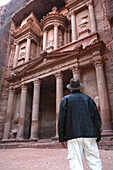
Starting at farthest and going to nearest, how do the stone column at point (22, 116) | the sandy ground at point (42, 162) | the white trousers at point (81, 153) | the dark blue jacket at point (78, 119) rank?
the stone column at point (22, 116) < the sandy ground at point (42, 162) < the dark blue jacket at point (78, 119) < the white trousers at point (81, 153)

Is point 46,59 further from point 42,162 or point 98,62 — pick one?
point 42,162

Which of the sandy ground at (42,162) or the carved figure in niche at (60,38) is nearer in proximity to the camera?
the sandy ground at (42,162)

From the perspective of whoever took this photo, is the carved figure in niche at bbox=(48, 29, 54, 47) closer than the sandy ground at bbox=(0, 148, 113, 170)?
No

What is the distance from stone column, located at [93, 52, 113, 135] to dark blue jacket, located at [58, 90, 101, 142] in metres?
6.99

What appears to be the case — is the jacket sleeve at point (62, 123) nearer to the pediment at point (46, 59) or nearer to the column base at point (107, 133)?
the column base at point (107, 133)

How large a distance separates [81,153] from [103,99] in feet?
26.5

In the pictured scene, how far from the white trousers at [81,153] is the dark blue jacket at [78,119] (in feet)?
0.36

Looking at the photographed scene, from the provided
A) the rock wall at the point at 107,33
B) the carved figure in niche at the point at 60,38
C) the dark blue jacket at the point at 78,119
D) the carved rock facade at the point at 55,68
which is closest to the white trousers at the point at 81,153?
the dark blue jacket at the point at 78,119

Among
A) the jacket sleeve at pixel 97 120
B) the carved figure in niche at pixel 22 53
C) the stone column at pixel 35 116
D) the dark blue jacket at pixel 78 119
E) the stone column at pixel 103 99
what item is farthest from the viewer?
the carved figure in niche at pixel 22 53

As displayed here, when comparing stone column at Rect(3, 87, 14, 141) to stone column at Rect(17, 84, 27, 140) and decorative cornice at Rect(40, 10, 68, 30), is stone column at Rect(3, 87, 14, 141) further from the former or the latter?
decorative cornice at Rect(40, 10, 68, 30)

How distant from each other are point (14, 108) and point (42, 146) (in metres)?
7.08

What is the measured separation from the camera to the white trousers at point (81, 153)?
252 cm

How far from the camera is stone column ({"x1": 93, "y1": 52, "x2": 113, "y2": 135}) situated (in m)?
9.57

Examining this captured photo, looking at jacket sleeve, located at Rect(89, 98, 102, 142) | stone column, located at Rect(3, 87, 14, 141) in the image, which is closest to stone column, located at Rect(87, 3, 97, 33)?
stone column, located at Rect(3, 87, 14, 141)
